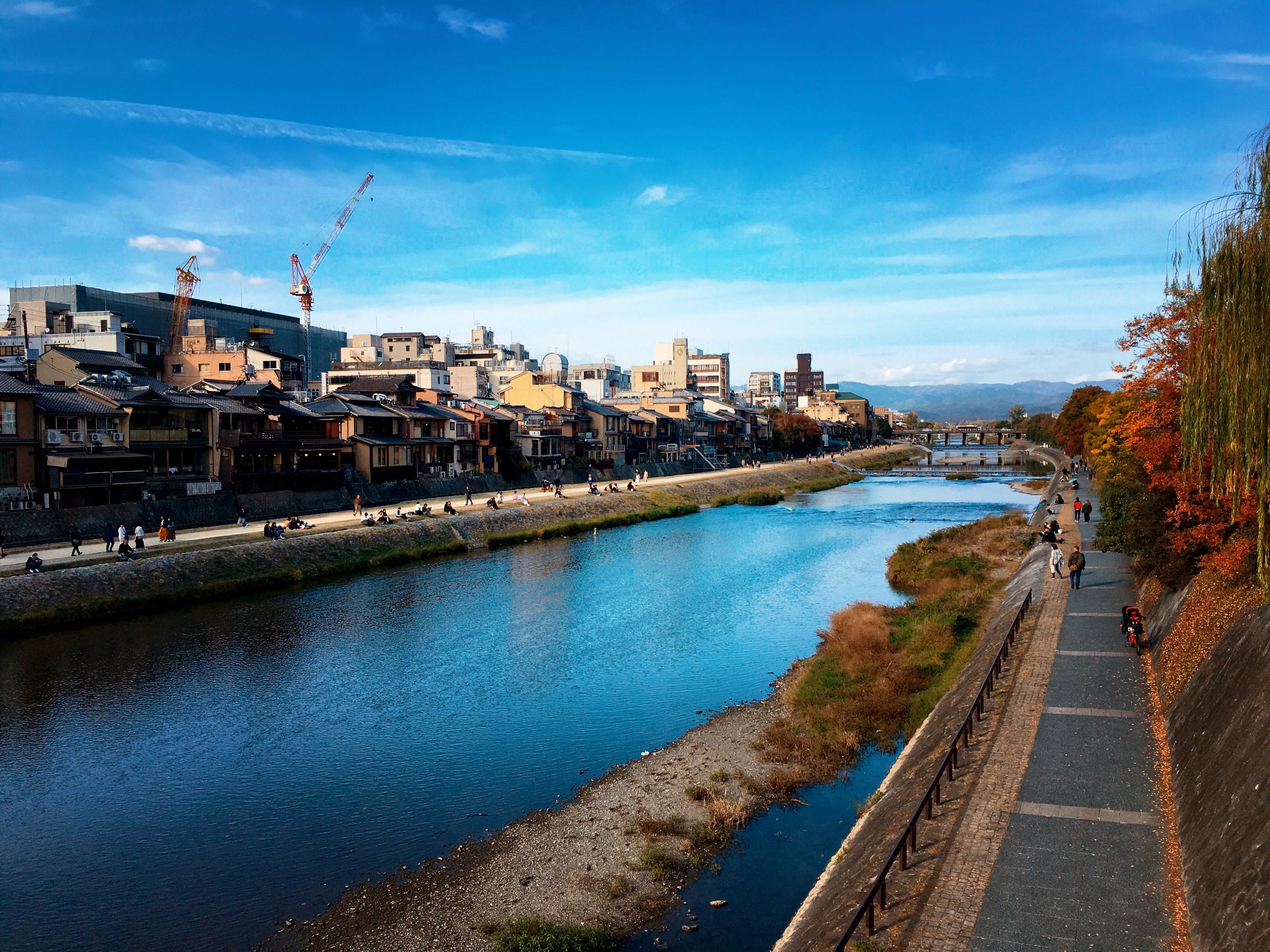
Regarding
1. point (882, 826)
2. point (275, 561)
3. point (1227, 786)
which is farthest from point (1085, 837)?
point (275, 561)

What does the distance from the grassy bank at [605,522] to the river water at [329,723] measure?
9252 millimetres

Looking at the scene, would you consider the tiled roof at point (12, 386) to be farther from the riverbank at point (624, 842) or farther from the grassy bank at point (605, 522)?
the riverbank at point (624, 842)

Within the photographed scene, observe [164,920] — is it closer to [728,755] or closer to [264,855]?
[264,855]

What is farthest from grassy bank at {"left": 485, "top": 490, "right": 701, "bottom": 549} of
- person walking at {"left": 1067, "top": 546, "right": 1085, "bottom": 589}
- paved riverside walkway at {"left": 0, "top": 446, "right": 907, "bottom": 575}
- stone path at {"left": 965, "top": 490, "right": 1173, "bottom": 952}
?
stone path at {"left": 965, "top": 490, "right": 1173, "bottom": 952}

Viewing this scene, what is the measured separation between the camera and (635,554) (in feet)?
141

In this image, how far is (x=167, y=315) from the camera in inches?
3625

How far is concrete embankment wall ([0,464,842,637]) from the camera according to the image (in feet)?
89.4

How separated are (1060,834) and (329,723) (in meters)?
15.9

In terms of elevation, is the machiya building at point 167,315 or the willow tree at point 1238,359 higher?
the machiya building at point 167,315

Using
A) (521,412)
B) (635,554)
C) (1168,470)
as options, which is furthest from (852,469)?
(1168,470)

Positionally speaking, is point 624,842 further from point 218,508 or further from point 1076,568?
point 218,508

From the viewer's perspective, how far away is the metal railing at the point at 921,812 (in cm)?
814

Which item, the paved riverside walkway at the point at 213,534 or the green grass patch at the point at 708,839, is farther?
the paved riverside walkway at the point at 213,534

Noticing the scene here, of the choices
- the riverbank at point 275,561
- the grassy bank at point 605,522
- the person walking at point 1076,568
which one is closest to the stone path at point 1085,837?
the person walking at point 1076,568
